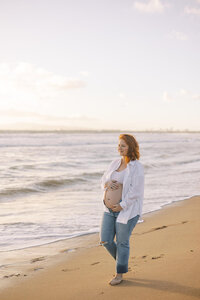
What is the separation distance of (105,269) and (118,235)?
3.38 feet

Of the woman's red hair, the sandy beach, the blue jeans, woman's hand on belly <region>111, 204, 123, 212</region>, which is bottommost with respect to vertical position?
the sandy beach

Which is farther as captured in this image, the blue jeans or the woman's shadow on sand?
the blue jeans

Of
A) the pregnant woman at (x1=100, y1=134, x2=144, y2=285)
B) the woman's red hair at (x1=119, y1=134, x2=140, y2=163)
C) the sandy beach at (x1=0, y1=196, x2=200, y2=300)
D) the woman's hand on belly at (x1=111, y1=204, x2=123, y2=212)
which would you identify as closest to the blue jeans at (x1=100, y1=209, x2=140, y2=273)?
the pregnant woman at (x1=100, y1=134, x2=144, y2=285)

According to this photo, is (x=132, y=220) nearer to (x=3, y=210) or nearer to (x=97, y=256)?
(x=97, y=256)

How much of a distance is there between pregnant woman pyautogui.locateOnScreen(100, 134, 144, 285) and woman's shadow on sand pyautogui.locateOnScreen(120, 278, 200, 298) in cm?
14

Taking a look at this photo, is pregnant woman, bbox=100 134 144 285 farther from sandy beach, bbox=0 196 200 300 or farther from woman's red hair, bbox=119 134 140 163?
sandy beach, bbox=0 196 200 300

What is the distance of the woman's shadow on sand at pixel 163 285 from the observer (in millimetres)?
3666

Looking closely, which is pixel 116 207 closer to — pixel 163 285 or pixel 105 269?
pixel 163 285

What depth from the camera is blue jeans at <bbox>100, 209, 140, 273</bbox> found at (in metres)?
4.04

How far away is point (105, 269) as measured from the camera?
190 inches

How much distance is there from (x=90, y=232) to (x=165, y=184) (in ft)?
23.9

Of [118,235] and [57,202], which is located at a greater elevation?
[118,235]

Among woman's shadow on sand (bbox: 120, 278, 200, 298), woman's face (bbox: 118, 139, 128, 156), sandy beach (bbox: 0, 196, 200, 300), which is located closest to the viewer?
woman's shadow on sand (bbox: 120, 278, 200, 298)

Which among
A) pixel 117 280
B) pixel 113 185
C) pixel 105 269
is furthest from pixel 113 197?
pixel 105 269
